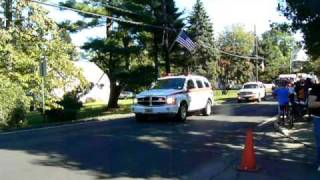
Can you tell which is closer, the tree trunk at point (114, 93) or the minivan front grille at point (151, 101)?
the minivan front grille at point (151, 101)

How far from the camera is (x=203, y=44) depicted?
77000 millimetres

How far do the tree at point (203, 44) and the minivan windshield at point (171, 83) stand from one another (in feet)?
167

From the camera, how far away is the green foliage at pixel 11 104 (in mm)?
26109

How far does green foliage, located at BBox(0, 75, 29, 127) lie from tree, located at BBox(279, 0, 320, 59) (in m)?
13.0

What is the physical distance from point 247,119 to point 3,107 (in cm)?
1120

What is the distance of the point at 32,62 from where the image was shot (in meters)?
33.5

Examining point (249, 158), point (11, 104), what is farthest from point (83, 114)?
point (249, 158)

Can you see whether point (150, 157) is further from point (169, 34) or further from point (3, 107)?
point (169, 34)

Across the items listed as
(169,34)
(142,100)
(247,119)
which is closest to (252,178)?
(142,100)

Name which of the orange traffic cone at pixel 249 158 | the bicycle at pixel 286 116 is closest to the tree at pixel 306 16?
the bicycle at pixel 286 116

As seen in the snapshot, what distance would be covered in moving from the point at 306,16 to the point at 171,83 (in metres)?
6.35

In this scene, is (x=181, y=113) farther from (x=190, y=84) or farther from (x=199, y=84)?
(x=199, y=84)

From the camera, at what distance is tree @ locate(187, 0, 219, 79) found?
7762 cm

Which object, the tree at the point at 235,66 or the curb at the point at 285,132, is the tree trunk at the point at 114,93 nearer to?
the curb at the point at 285,132
